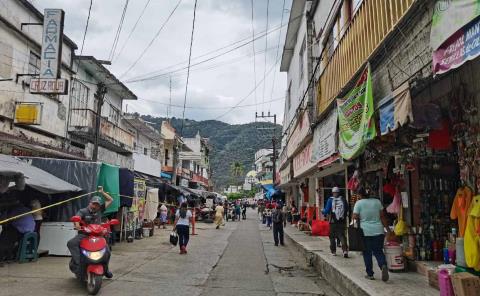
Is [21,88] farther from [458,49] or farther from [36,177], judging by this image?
[458,49]

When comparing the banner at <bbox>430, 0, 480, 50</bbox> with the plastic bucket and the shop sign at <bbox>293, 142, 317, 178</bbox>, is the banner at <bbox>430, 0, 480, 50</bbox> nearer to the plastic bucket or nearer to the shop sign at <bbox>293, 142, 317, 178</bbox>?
the plastic bucket

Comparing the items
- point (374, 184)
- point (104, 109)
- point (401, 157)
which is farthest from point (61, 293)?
point (104, 109)

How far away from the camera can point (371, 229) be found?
704cm

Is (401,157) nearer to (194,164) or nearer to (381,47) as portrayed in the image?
(381,47)

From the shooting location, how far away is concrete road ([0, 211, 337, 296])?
7.26 m

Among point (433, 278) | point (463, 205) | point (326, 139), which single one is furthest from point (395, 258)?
point (326, 139)

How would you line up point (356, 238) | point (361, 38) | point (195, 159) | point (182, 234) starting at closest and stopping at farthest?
point (356, 238)
point (361, 38)
point (182, 234)
point (195, 159)

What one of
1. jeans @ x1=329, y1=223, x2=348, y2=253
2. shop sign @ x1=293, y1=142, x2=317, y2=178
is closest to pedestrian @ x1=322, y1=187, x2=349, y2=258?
jeans @ x1=329, y1=223, x2=348, y2=253

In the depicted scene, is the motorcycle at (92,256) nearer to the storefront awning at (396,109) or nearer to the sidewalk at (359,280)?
the sidewalk at (359,280)

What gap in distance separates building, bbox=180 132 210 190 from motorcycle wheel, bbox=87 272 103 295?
4850 centimetres

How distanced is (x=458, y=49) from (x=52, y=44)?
46.7 feet

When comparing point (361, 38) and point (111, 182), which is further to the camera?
point (111, 182)

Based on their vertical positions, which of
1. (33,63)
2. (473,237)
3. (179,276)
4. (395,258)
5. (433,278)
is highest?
(33,63)

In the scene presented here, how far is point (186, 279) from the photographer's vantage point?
27.9 feet
